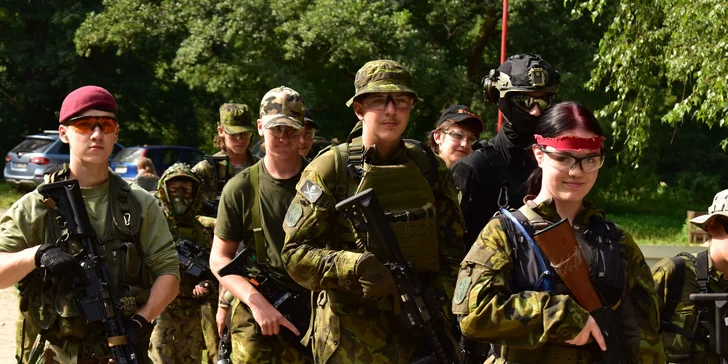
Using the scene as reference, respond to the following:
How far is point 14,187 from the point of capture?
2609 cm

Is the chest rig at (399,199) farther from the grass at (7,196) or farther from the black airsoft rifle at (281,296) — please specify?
the grass at (7,196)

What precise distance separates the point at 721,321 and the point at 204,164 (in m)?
Answer: 4.73

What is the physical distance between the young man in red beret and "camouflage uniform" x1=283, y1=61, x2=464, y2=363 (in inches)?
23.6

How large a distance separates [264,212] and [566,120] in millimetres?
2287

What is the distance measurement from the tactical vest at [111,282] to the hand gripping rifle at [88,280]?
0.13 ft

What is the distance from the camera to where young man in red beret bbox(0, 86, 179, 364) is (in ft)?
13.3

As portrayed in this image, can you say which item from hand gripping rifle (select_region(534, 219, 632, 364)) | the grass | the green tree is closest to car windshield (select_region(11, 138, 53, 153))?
the grass

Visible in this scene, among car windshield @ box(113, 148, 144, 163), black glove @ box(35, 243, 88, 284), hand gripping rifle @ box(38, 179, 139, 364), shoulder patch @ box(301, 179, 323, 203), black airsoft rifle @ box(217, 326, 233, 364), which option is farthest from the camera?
car windshield @ box(113, 148, 144, 163)

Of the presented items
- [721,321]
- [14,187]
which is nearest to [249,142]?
[721,321]

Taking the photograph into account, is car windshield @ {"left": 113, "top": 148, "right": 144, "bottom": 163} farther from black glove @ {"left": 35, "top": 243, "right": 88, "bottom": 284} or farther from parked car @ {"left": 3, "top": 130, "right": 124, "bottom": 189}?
black glove @ {"left": 35, "top": 243, "right": 88, "bottom": 284}

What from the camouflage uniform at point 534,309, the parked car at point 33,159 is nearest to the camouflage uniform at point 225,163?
the camouflage uniform at point 534,309

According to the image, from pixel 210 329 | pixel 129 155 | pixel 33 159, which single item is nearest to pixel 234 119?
pixel 210 329

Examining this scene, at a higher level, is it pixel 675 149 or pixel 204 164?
pixel 204 164

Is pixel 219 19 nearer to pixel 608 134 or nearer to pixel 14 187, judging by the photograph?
pixel 14 187
